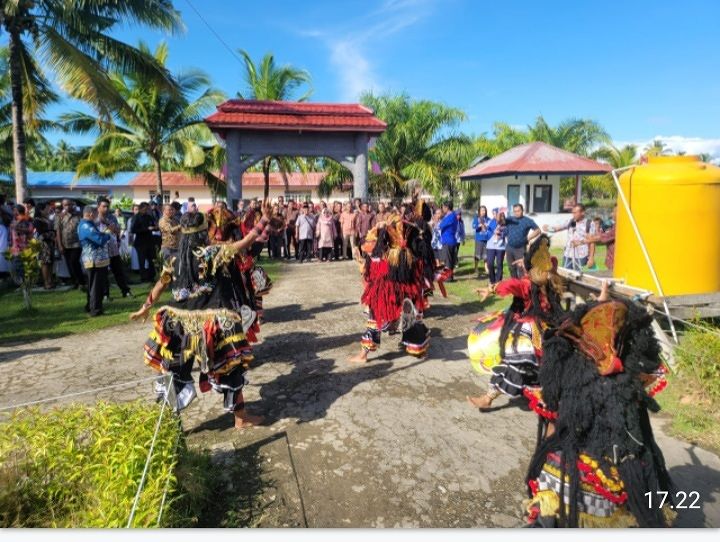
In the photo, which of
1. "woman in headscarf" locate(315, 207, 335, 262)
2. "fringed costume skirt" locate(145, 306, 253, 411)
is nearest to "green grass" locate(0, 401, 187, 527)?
"fringed costume skirt" locate(145, 306, 253, 411)

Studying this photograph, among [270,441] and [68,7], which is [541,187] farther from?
[270,441]

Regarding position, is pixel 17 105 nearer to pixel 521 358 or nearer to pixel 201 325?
pixel 201 325

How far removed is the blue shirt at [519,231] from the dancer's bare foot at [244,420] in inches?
243

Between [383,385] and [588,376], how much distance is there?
2826 mm

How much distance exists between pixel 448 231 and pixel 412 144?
13.9 metres

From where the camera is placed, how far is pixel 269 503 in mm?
2965

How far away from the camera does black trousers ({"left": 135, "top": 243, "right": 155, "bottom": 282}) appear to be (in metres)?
10.4

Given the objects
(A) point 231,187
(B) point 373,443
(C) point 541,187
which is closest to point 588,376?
(B) point 373,443

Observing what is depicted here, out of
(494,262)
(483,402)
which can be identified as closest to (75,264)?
(494,262)

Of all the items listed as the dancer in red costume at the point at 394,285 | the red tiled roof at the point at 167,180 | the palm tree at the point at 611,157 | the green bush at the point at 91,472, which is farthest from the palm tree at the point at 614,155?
the green bush at the point at 91,472

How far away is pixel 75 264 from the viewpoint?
955cm

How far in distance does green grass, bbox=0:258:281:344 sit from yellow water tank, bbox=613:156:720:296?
6960 millimetres

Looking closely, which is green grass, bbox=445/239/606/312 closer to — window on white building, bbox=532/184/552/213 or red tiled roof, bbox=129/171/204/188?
window on white building, bbox=532/184/552/213

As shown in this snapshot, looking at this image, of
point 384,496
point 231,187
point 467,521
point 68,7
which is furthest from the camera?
point 231,187
